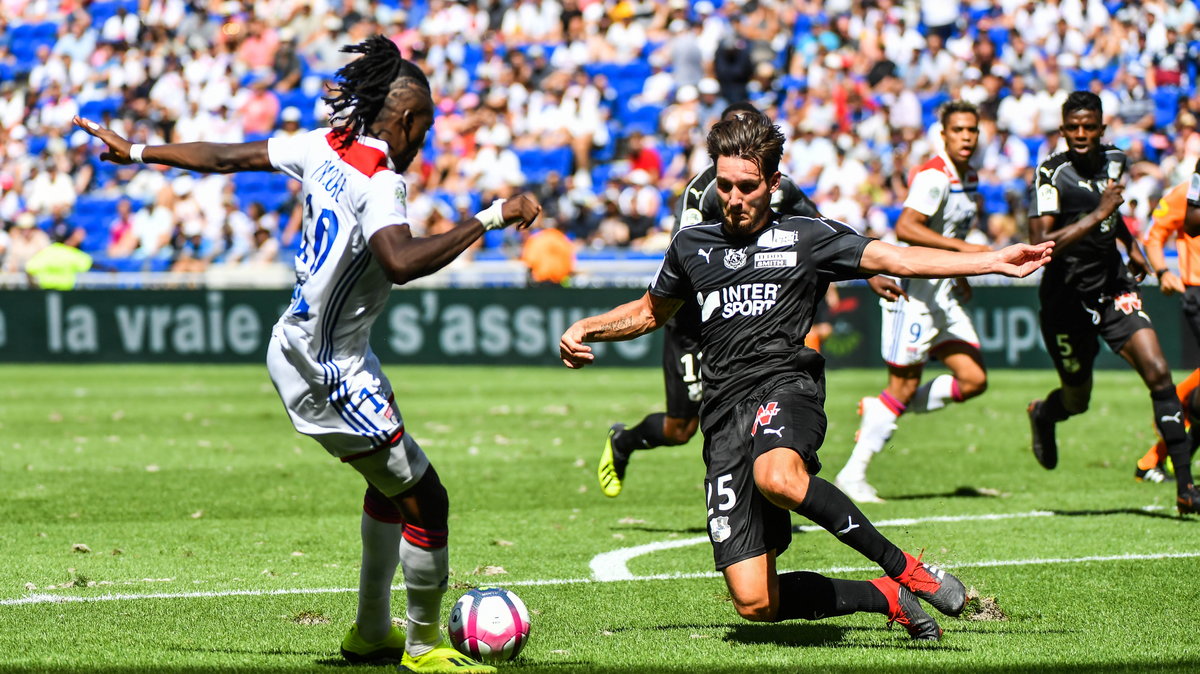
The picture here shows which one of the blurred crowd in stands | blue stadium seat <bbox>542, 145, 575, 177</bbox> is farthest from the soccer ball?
blue stadium seat <bbox>542, 145, 575, 177</bbox>

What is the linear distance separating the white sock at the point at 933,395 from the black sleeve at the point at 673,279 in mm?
4507

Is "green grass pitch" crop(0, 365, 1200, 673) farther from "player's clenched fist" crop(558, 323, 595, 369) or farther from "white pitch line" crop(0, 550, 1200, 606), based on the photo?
"player's clenched fist" crop(558, 323, 595, 369)

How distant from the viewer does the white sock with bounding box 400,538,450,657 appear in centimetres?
543

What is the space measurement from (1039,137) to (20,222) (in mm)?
16854

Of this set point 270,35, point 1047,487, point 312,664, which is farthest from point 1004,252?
point 270,35

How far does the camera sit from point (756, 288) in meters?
5.94

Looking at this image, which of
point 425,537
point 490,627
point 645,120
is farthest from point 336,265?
point 645,120

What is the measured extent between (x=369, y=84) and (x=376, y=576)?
5.55 ft

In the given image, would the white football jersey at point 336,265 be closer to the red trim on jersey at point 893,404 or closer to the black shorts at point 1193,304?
the red trim on jersey at point 893,404

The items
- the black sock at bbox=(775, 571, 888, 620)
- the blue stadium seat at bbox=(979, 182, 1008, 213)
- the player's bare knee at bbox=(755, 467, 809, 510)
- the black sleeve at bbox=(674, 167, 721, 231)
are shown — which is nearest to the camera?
the player's bare knee at bbox=(755, 467, 809, 510)

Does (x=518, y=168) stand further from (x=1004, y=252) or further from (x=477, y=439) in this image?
(x=1004, y=252)

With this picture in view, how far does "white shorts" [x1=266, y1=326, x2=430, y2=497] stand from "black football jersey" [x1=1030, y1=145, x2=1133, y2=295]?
15.8 feet

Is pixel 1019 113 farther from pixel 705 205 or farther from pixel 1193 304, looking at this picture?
pixel 705 205

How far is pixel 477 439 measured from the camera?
44.9 feet
